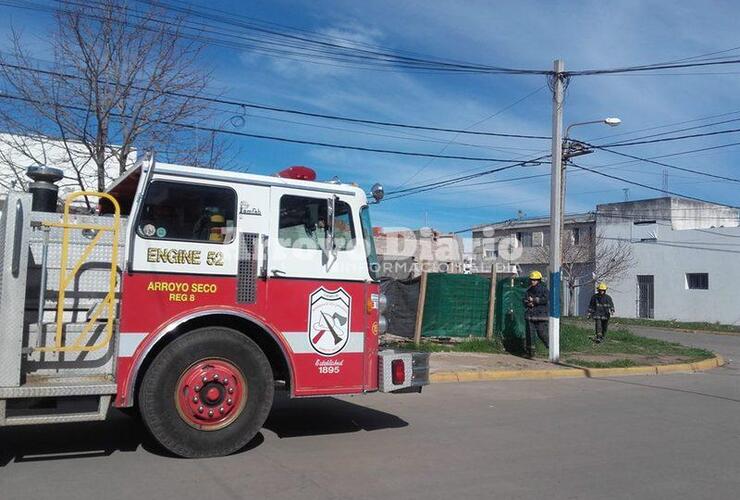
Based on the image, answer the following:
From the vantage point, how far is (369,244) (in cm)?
692

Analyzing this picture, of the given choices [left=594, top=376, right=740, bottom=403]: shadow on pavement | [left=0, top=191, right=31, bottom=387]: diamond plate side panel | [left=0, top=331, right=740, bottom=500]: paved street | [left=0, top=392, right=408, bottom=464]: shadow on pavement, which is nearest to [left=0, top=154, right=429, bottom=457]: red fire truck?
[left=0, top=191, right=31, bottom=387]: diamond plate side panel

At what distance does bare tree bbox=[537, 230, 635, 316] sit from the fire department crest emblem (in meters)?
34.5

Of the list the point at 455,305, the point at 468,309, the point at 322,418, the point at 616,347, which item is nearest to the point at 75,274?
the point at 322,418

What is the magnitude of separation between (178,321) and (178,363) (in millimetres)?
365

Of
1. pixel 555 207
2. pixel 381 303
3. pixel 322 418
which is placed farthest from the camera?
pixel 555 207

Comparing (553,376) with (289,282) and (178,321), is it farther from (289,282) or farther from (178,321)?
(178,321)

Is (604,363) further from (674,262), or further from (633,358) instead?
(674,262)

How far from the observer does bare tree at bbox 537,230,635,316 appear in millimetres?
40469

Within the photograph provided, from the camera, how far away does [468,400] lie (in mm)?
9867

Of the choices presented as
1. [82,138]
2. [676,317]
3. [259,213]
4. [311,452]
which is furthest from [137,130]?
[676,317]

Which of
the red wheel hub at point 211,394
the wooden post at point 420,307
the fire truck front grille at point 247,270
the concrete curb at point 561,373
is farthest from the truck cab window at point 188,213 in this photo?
the wooden post at point 420,307

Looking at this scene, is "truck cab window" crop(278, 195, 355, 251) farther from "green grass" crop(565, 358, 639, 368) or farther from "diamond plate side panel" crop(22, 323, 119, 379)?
"green grass" crop(565, 358, 639, 368)

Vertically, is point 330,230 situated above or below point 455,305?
above

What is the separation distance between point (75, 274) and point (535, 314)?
11.2 meters
